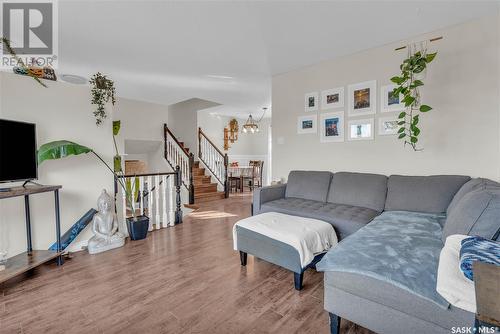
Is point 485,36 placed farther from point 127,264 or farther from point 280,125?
point 127,264

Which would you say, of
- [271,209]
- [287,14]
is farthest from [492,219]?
[287,14]

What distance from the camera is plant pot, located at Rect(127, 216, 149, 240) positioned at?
3248 mm

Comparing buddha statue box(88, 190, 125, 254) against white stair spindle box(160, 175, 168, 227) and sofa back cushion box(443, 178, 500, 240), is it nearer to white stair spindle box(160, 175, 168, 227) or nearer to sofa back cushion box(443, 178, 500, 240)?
white stair spindle box(160, 175, 168, 227)

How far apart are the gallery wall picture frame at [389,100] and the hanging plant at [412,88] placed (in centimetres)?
12

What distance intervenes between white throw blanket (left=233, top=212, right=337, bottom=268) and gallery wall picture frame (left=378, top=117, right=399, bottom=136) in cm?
167

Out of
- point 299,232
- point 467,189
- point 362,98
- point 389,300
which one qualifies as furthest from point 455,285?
point 362,98

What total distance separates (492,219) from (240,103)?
228 inches

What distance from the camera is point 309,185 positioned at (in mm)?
3352

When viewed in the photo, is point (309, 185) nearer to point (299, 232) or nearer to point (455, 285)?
point (299, 232)

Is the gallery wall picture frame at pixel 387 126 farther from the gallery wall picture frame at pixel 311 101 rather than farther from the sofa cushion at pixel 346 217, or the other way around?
the sofa cushion at pixel 346 217

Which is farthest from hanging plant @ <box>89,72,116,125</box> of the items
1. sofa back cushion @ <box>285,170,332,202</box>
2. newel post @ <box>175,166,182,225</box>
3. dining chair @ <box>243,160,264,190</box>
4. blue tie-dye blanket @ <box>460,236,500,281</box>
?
dining chair @ <box>243,160,264,190</box>

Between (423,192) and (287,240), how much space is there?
1702mm

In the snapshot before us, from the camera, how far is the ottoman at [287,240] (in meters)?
1.96

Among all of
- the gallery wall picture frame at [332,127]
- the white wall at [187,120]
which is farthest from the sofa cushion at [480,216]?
the white wall at [187,120]
